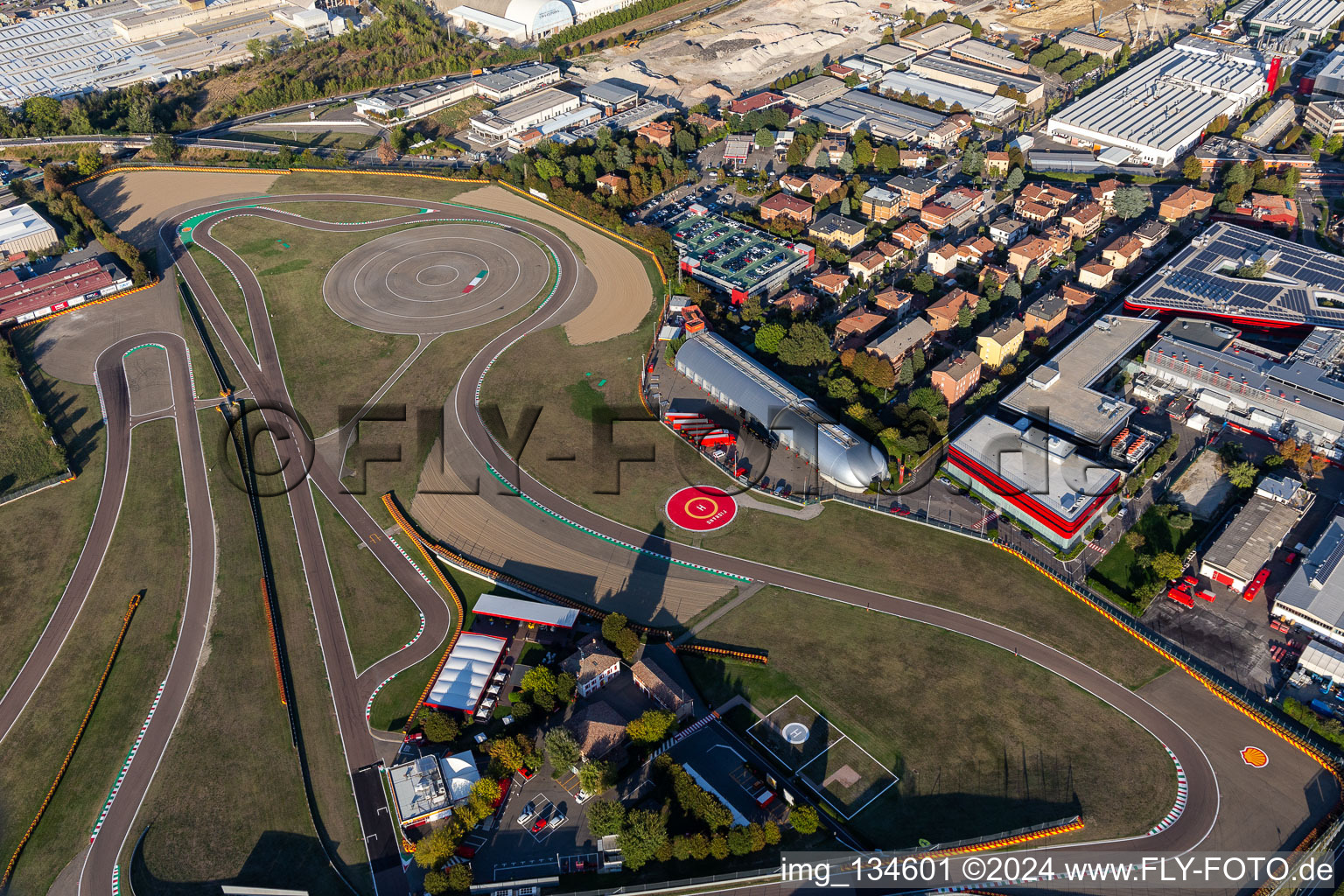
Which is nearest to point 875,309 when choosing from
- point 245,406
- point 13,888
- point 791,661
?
point 791,661

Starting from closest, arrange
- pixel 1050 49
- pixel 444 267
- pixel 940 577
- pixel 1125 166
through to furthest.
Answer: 1. pixel 940 577
2. pixel 444 267
3. pixel 1125 166
4. pixel 1050 49

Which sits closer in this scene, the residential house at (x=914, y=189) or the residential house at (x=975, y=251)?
the residential house at (x=975, y=251)

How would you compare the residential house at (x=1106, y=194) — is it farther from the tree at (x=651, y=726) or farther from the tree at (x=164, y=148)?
the tree at (x=164, y=148)

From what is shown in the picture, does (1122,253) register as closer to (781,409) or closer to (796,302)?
(796,302)

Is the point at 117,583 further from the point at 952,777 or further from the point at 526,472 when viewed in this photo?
the point at 952,777

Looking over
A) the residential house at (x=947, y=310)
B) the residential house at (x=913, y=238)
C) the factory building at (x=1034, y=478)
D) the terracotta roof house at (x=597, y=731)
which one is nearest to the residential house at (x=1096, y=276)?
the residential house at (x=947, y=310)

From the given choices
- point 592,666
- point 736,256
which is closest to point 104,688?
point 592,666
